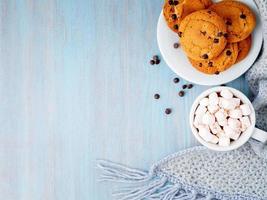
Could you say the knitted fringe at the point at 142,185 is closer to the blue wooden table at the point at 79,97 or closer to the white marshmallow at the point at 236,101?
the blue wooden table at the point at 79,97

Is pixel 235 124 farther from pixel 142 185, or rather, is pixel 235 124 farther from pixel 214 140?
pixel 142 185

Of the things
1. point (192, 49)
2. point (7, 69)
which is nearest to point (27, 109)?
point (7, 69)

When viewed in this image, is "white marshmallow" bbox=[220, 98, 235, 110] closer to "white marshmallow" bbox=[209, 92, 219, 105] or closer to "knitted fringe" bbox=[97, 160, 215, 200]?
"white marshmallow" bbox=[209, 92, 219, 105]

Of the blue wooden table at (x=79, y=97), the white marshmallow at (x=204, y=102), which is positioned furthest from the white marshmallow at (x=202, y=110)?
the blue wooden table at (x=79, y=97)

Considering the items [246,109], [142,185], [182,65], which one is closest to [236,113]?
[246,109]

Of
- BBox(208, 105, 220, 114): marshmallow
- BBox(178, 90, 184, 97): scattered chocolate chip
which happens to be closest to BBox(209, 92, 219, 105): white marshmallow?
BBox(208, 105, 220, 114): marshmallow

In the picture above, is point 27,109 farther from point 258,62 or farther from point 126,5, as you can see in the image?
point 258,62
